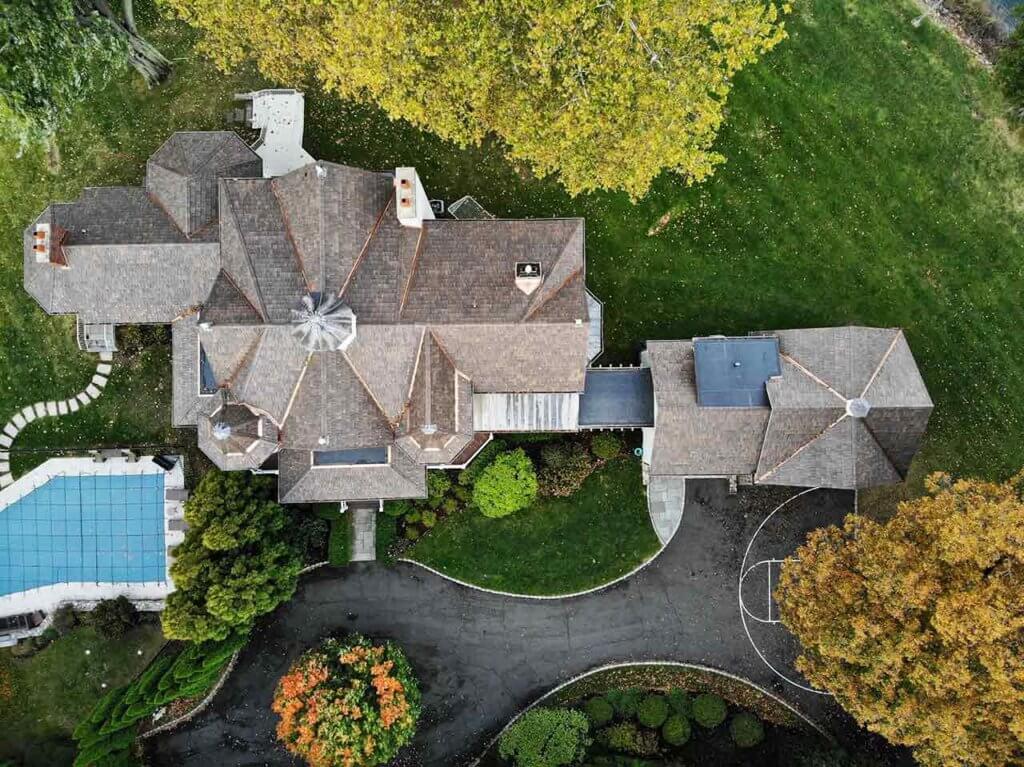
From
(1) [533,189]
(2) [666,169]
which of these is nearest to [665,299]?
(2) [666,169]

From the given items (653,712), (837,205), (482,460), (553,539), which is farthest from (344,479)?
(837,205)

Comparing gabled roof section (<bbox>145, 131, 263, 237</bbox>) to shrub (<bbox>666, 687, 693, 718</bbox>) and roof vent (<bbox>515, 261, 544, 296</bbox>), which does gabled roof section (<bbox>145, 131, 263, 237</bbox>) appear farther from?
shrub (<bbox>666, 687, 693, 718</bbox>)

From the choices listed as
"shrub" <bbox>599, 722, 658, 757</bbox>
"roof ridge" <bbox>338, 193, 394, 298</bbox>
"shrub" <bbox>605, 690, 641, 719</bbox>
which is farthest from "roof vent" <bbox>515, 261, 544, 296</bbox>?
"shrub" <bbox>599, 722, 658, 757</bbox>

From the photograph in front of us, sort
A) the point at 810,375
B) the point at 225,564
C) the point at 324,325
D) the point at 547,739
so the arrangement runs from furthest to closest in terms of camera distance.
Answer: the point at 547,739
the point at 810,375
the point at 225,564
the point at 324,325

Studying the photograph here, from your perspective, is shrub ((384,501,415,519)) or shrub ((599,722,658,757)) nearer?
shrub ((599,722,658,757))

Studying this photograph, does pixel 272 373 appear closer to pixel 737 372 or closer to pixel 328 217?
pixel 328 217

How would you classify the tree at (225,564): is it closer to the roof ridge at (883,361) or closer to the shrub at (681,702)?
the shrub at (681,702)

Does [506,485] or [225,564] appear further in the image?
[506,485]
